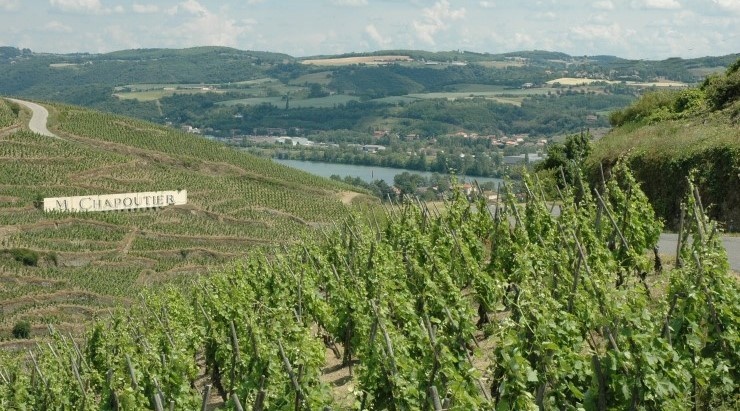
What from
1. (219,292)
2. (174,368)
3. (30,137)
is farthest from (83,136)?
(174,368)

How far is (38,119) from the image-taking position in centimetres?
8469

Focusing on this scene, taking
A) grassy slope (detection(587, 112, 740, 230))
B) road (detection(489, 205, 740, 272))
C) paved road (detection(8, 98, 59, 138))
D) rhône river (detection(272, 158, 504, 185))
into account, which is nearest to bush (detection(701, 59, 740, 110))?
grassy slope (detection(587, 112, 740, 230))

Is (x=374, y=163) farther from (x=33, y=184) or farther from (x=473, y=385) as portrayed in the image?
(x=473, y=385)

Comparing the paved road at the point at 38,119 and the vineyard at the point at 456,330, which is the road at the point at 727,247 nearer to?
the vineyard at the point at 456,330

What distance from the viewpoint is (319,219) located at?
218 ft

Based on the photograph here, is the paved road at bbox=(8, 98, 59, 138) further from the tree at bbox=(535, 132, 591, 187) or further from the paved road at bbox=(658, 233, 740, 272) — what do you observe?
the paved road at bbox=(658, 233, 740, 272)

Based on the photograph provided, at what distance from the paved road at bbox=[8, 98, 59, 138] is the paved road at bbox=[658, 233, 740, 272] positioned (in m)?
66.7

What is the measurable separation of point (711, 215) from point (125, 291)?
3262 cm

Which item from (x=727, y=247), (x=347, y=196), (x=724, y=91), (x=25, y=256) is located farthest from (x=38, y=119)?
(x=727, y=247)

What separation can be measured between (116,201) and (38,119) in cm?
2511

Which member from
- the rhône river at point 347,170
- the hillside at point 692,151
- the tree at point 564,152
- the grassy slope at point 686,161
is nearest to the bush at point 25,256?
the tree at point 564,152

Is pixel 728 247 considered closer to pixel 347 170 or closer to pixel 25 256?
pixel 25 256

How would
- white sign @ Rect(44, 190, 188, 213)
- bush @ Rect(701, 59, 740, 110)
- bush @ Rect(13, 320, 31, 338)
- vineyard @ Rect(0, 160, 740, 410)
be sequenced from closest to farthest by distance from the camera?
vineyard @ Rect(0, 160, 740, 410)
bush @ Rect(701, 59, 740, 110)
bush @ Rect(13, 320, 31, 338)
white sign @ Rect(44, 190, 188, 213)

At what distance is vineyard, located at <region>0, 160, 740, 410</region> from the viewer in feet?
28.9
